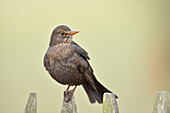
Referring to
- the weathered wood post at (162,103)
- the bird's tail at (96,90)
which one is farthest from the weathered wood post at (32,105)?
the weathered wood post at (162,103)

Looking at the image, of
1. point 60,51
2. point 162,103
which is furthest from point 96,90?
point 162,103

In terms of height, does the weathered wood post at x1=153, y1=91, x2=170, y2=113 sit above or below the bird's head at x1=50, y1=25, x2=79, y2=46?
below

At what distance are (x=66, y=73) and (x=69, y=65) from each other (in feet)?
0.26

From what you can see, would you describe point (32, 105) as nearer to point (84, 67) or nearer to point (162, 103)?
point (84, 67)

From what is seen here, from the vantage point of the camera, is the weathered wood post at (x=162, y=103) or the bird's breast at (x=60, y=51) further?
the bird's breast at (x=60, y=51)

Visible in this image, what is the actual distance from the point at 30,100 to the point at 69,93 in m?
0.35

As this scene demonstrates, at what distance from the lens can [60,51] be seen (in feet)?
9.02

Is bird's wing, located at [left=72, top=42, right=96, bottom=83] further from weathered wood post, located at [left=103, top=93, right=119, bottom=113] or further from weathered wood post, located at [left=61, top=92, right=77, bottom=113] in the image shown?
weathered wood post, located at [left=103, top=93, right=119, bottom=113]

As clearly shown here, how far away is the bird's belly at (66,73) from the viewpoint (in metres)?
2.69

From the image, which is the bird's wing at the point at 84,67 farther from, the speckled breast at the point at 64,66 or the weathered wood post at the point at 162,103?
the weathered wood post at the point at 162,103

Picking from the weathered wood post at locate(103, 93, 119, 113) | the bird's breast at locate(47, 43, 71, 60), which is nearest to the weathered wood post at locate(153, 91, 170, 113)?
the weathered wood post at locate(103, 93, 119, 113)

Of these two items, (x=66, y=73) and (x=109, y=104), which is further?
(x=66, y=73)

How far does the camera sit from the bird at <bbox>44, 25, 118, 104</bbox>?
271cm

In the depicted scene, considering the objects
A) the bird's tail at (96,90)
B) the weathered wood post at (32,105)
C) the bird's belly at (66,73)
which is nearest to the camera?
the weathered wood post at (32,105)
